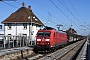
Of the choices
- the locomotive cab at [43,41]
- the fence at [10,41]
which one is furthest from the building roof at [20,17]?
the locomotive cab at [43,41]

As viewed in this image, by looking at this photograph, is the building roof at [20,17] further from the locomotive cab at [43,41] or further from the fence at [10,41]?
the locomotive cab at [43,41]

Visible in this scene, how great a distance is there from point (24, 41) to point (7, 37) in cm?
979

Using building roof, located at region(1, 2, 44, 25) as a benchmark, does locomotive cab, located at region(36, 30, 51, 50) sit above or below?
below

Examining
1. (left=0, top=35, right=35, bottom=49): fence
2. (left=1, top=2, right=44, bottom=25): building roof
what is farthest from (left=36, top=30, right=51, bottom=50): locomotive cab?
(left=1, top=2, right=44, bottom=25): building roof

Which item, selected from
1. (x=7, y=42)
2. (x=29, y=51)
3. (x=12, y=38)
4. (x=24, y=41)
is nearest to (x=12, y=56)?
(x=29, y=51)

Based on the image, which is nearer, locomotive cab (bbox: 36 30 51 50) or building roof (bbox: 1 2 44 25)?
locomotive cab (bbox: 36 30 51 50)

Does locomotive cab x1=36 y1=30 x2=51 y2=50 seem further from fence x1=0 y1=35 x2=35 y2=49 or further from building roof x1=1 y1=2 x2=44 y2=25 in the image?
building roof x1=1 y1=2 x2=44 y2=25

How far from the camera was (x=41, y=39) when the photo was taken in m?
29.4

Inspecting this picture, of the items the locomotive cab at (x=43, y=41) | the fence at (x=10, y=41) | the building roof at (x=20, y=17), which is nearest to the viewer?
the locomotive cab at (x=43, y=41)

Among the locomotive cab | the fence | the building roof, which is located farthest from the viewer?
the building roof

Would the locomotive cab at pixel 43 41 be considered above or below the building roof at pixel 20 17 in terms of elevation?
below

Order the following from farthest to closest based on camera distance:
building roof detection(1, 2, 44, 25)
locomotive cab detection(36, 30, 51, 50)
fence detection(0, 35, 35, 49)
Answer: building roof detection(1, 2, 44, 25) < fence detection(0, 35, 35, 49) < locomotive cab detection(36, 30, 51, 50)

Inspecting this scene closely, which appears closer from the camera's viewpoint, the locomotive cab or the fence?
the locomotive cab

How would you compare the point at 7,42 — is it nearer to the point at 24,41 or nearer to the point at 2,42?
the point at 2,42
